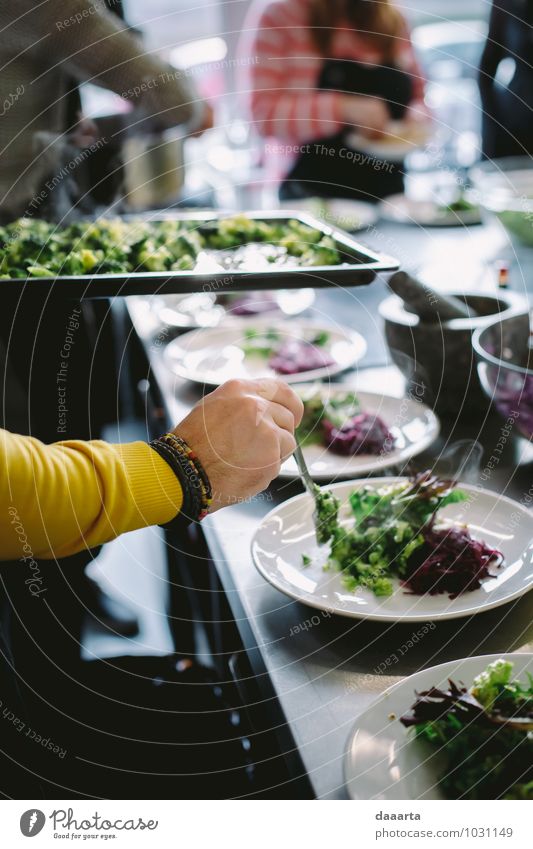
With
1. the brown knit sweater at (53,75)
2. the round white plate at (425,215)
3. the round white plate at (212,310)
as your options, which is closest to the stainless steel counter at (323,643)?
the round white plate at (212,310)

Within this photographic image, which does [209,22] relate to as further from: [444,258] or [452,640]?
[452,640]

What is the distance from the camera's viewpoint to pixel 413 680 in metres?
0.54

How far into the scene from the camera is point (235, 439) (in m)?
0.67

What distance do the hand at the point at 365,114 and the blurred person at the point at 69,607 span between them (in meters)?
1.66

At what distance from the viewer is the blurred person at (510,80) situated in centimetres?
221

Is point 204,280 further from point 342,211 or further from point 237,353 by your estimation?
point 342,211

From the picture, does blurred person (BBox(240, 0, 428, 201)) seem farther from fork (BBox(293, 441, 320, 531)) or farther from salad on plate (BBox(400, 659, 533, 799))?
salad on plate (BBox(400, 659, 533, 799))

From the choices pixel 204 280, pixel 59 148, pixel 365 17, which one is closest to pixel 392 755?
pixel 204 280

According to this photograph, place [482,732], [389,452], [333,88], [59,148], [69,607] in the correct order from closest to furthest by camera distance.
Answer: [482,732] < [389,452] < [69,607] < [59,148] < [333,88]

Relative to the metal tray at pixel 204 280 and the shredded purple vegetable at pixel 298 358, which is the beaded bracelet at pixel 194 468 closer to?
the metal tray at pixel 204 280

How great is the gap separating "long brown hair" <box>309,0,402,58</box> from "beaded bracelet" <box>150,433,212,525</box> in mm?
1824

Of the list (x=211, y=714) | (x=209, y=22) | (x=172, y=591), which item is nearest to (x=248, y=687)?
(x=211, y=714)

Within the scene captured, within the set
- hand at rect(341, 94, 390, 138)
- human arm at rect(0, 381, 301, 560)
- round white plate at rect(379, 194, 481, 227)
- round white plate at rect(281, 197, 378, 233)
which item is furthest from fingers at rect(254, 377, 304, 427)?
hand at rect(341, 94, 390, 138)

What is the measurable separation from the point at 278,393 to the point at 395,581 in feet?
0.63
